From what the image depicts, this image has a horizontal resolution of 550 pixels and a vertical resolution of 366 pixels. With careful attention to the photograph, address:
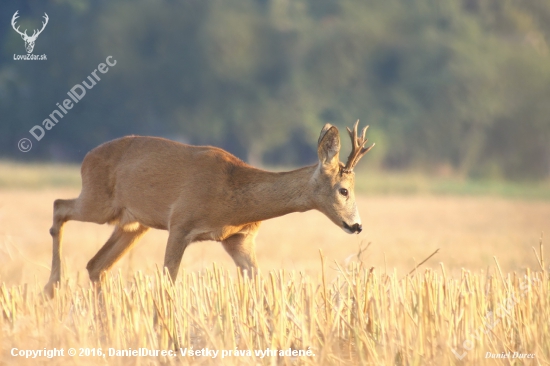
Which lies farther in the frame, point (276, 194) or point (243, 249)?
point (243, 249)

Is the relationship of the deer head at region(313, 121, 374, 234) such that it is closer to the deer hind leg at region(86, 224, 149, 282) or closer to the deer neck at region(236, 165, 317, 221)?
the deer neck at region(236, 165, 317, 221)

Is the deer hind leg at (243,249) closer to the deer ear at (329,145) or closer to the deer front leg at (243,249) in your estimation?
the deer front leg at (243,249)

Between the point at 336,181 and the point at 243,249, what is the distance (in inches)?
50.7

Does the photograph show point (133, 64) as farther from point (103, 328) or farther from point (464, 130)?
point (103, 328)

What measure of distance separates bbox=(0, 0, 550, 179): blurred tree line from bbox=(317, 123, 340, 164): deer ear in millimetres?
40007

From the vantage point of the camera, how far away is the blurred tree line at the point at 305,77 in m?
48.3

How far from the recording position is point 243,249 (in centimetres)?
819

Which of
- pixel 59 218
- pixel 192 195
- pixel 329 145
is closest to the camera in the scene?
pixel 329 145

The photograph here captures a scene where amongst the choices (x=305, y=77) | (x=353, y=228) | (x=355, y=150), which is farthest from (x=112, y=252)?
(x=305, y=77)

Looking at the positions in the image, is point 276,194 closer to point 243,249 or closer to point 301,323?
point 243,249

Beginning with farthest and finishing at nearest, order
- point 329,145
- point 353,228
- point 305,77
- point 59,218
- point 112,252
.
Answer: point 305,77
point 59,218
point 112,252
point 329,145
point 353,228

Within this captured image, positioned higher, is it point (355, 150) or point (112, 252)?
point (355, 150)

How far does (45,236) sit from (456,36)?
42083 mm

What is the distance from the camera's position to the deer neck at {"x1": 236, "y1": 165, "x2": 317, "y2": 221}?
7.66 meters
